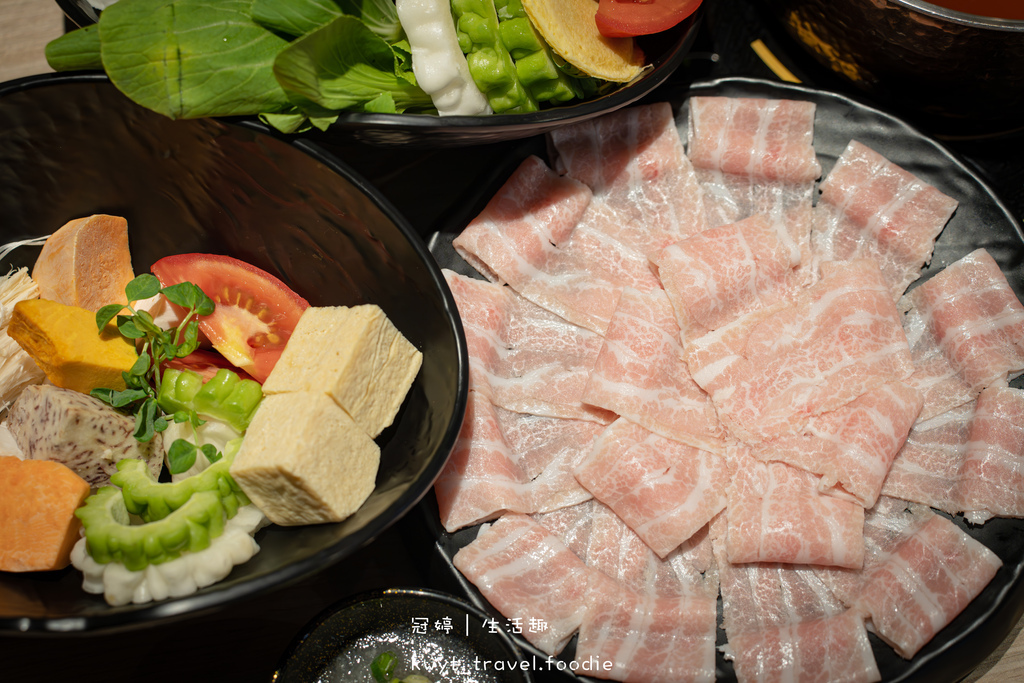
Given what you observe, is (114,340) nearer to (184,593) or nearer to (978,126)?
(184,593)

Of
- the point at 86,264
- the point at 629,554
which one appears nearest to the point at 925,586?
the point at 629,554

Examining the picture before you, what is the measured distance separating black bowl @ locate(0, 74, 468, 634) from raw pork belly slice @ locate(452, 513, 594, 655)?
38 centimetres

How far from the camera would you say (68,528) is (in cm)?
140

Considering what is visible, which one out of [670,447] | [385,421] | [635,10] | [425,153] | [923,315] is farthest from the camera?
[425,153]

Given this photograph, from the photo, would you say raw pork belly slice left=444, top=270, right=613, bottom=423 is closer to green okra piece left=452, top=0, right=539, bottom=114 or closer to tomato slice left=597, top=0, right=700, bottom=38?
green okra piece left=452, top=0, right=539, bottom=114

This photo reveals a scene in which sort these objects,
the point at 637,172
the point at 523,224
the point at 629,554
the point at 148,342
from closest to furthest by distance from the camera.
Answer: the point at 148,342
the point at 629,554
the point at 523,224
the point at 637,172

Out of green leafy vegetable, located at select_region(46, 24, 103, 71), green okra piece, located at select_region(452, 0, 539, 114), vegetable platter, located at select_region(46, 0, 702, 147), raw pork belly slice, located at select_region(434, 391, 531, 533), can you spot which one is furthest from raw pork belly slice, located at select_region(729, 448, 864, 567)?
green leafy vegetable, located at select_region(46, 24, 103, 71)

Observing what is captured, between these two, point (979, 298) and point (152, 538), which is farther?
point (979, 298)

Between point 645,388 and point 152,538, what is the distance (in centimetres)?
126

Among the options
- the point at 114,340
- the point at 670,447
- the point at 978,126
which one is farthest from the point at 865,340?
the point at 114,340

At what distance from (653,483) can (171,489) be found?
1176 mm

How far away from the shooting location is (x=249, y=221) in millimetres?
1688

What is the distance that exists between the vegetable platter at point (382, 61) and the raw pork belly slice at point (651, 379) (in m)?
0.60

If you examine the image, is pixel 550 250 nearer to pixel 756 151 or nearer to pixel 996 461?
pixel 756 151
